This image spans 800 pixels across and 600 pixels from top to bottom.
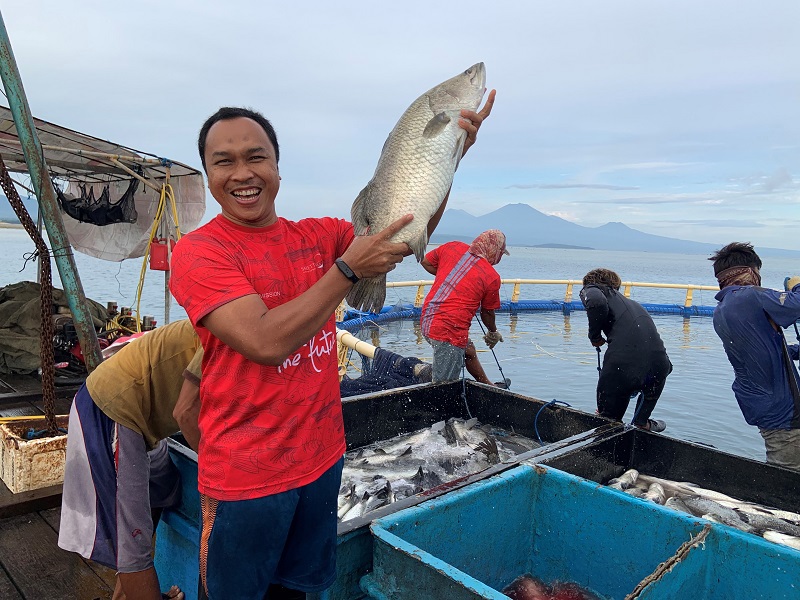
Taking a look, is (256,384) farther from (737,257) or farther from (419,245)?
(737,257)

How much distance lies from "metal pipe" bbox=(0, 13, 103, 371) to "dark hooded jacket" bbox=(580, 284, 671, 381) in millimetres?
4749

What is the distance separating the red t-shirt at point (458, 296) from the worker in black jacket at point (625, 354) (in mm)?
1166

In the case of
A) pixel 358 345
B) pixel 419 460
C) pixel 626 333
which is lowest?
pixel 419 460

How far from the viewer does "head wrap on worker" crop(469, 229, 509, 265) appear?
22.8 ft

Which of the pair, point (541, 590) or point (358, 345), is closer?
point (541, 590)

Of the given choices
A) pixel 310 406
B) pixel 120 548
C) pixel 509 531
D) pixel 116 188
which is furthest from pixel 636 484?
pixel 116 188

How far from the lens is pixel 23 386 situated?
6875 mm

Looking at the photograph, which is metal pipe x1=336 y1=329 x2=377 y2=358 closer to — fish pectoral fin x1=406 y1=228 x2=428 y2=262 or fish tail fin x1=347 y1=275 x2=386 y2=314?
fish tail fin x1=347 y1=275 x2=386 y2=314

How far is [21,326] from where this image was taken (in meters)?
7.69

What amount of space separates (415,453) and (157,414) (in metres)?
2.46

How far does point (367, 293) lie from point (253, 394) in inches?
21.4

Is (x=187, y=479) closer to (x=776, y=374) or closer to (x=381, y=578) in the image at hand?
(x=381, y=578)

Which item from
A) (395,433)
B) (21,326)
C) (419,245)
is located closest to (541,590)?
(395,433)

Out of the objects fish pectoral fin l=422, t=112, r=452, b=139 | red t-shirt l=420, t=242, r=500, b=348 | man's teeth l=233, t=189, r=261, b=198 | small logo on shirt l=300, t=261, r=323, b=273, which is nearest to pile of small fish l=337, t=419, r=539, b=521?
red t-shirt l=420, t=242, r=500, b=348
